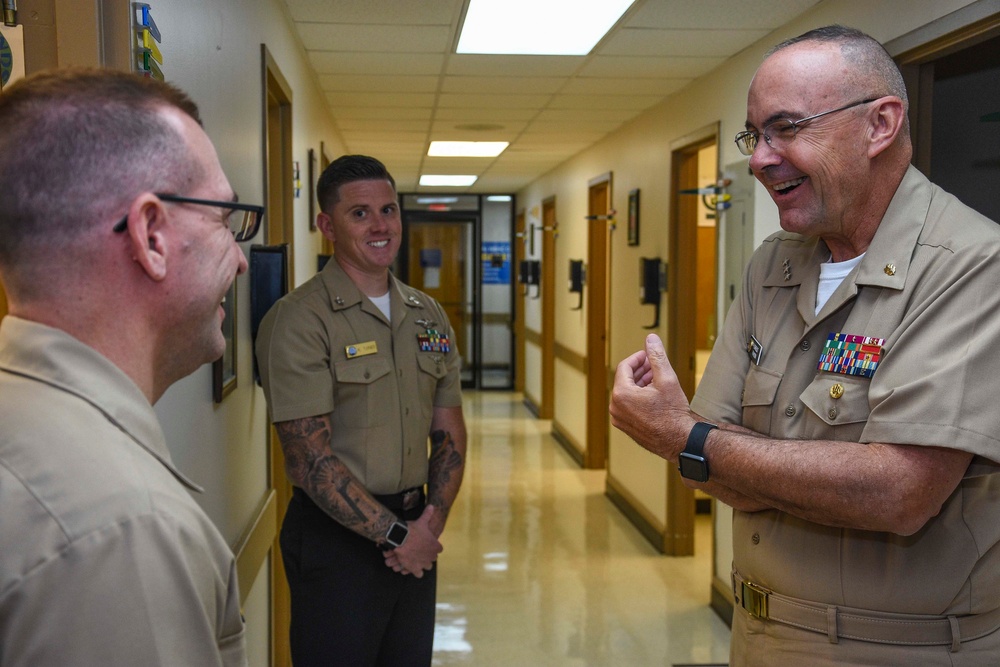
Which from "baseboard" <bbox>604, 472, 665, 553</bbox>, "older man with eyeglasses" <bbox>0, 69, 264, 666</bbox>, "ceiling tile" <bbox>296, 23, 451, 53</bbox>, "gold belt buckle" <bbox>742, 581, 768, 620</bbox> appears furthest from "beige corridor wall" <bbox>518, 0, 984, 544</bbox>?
"older man with eyeglasses" <bbox>0, 69, 264, 666</bbox>

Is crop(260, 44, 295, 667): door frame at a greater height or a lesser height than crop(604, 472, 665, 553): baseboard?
greater

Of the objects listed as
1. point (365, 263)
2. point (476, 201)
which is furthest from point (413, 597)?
point (476, 201)

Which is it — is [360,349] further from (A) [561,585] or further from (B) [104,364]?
(A) [561,585]

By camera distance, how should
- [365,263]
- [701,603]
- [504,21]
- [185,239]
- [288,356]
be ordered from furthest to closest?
[701,603], [504,21], [365,263], [288,356], [185,239]

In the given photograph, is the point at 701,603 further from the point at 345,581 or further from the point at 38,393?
the point at 38,393

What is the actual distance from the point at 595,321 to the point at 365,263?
5.00 metres

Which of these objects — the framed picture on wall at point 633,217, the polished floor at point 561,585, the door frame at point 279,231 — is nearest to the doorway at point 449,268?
the polished floor at point 561,585

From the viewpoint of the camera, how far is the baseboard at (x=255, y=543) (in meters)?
2.33

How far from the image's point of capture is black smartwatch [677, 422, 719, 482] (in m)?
1.54

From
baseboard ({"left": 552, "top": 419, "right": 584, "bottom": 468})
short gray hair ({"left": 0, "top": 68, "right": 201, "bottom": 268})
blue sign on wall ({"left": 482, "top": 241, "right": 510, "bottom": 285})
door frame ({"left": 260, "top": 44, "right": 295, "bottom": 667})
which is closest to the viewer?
short gray hair ({"left": 0, "top": 68, "right": 201, "bottom": 268})

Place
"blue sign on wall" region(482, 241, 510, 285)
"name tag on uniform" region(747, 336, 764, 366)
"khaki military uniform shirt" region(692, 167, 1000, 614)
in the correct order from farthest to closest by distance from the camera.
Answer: "blue sign on wall" region(482, 241, 510, 285)
"name tag on uniform" region(747, 336, 764, 366)
"khaki military uniform shirt" region(692, 167, 1000, 614)

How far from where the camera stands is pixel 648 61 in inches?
166

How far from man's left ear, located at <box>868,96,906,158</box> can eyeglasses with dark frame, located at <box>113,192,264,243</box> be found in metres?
1.05

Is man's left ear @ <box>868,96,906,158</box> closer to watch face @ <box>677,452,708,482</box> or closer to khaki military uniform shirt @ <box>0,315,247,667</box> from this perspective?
watch face @ <box>677,452,708,482</box>
